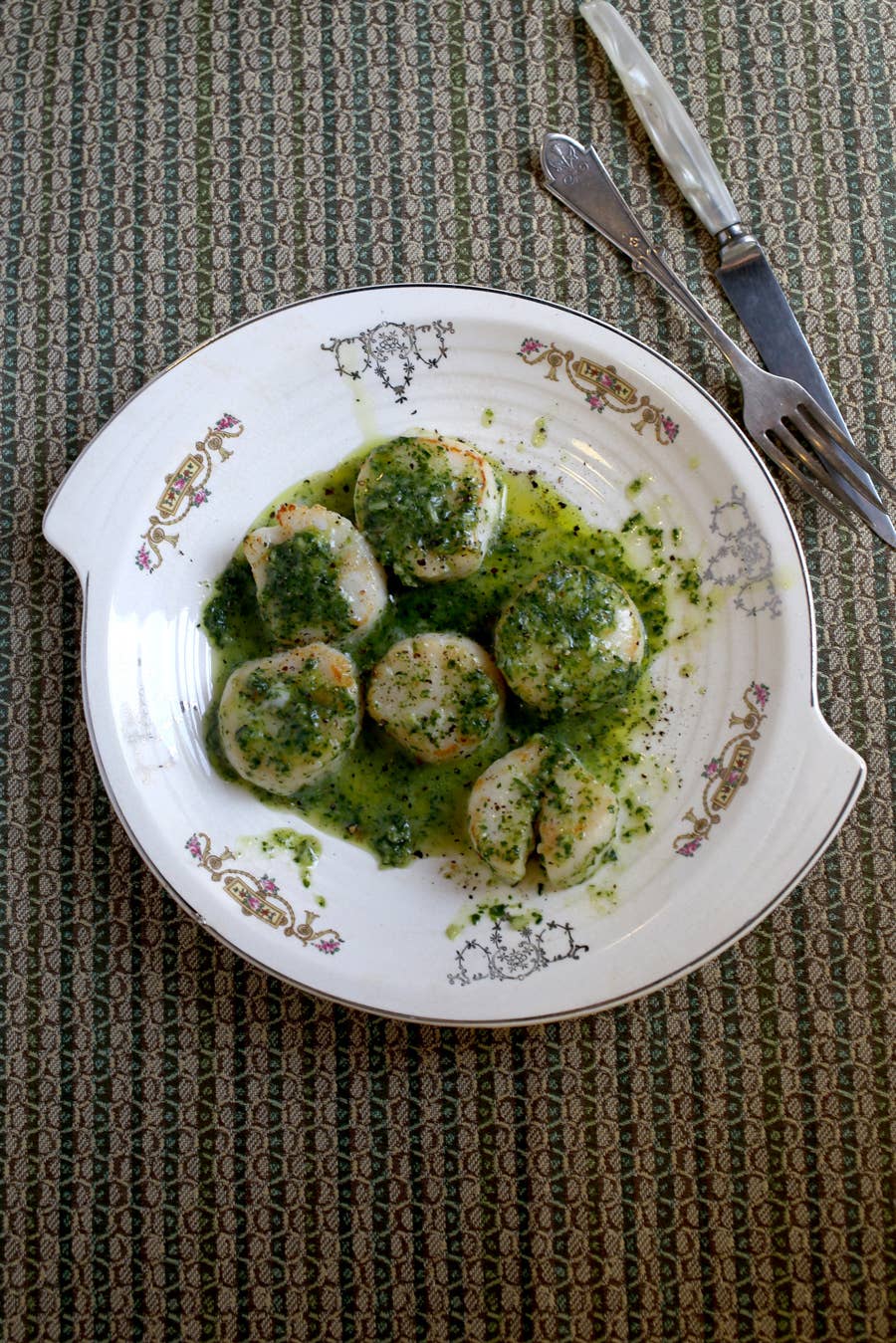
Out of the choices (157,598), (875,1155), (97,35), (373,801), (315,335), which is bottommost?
(875,1155)

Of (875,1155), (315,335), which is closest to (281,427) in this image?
(315,335)

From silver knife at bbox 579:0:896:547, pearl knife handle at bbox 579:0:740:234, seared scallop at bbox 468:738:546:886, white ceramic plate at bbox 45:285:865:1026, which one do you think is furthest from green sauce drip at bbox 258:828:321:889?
pearl knife handle at bbox 579:0:740:234

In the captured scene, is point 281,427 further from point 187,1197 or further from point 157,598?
point 187,1197

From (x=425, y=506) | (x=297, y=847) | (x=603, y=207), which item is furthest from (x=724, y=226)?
(x=297, y=847)

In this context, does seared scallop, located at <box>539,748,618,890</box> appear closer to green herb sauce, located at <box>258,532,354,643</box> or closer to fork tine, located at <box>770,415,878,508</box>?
green herb sauce, located at <box>258,532,354,643</box>

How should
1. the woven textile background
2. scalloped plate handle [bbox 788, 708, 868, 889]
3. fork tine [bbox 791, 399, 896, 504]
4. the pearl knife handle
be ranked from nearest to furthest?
scalloped plate handle [bbox 788, 708, 868, 889] → the woven textile background → fork tine [bbox 791, 399, 896, 504] → the pearl knife handle

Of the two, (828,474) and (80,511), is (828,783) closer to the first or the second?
(828,474)

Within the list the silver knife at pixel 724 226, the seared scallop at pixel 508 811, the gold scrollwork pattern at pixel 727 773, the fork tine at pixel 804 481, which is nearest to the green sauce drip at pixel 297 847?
the seared scallop at pixel 508 811
